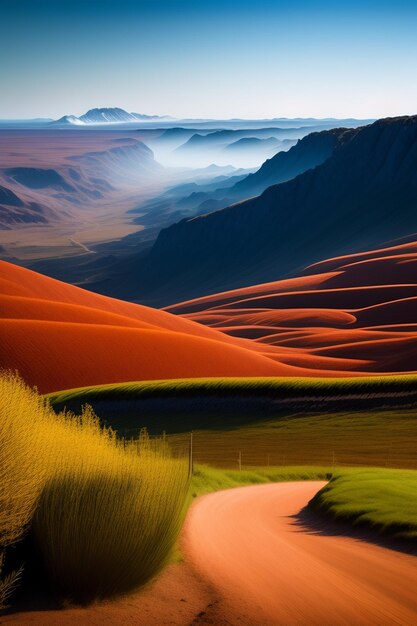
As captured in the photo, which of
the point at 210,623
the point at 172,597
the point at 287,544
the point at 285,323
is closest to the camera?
the point at 210,623

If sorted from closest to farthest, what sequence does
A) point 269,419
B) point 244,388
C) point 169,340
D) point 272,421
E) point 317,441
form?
point 317,441, point 272,421, point 269,419, point 244,388, point 169,340

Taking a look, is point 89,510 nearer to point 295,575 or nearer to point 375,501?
point 295,575

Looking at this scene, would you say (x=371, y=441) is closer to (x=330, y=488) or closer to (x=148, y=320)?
(x=330, y=488)

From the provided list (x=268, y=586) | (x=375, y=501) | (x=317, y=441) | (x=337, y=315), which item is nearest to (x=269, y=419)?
(x=317, y=441)

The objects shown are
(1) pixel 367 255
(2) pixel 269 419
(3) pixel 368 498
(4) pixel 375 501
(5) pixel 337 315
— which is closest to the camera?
(4) pixel 375 501

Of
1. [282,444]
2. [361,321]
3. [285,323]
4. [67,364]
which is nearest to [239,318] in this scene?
[285,323]

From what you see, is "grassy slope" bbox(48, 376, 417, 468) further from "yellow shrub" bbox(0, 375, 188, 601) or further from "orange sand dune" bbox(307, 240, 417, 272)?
"orange sand dune" bbox(307, 240, 417, 272)
